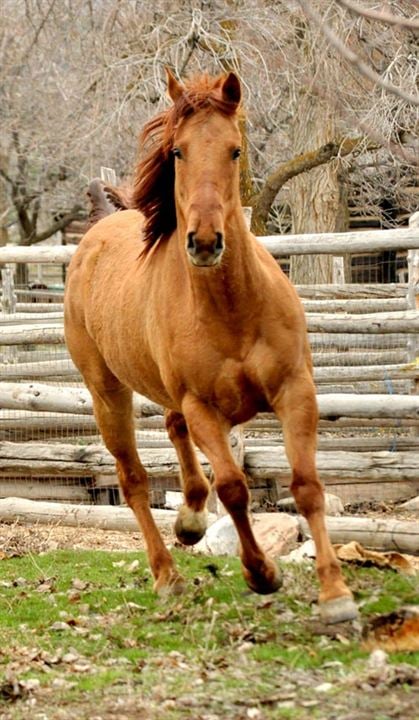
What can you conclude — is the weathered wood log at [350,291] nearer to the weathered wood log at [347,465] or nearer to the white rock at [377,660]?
the weathered wood log at [347,465]

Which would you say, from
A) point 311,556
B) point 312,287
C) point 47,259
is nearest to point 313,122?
point 312,287

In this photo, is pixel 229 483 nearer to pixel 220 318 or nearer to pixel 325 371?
pixel 220 318

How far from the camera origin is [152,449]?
30.3ft

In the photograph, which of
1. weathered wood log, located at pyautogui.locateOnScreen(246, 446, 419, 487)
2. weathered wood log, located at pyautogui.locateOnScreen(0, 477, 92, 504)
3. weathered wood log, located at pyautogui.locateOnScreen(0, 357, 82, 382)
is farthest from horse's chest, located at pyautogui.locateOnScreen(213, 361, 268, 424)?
weathered wood log, located at pyautogui.locateOnScreen(0, 357, 82, 382)

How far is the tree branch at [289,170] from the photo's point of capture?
54.4ft

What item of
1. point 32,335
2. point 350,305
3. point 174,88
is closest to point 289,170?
point 350,305

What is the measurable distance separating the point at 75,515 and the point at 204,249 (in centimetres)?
465

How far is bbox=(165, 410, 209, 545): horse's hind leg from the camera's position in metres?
6.46

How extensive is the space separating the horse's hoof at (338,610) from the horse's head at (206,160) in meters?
1.48

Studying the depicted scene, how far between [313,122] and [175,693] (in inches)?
589

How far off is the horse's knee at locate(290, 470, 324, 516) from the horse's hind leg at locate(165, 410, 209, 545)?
142 cm

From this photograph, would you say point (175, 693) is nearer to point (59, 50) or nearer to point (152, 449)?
point (152, 449)

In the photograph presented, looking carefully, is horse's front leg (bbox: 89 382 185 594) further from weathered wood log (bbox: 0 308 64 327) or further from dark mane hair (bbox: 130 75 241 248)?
weathered wood log (bbox: 0 308 64 327)

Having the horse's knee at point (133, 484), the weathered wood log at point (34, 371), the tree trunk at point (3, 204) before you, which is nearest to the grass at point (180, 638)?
the horse's knee at point (133, 484)
